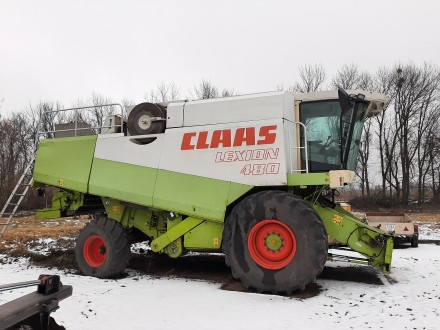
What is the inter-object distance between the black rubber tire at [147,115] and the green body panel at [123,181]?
2.31 ft

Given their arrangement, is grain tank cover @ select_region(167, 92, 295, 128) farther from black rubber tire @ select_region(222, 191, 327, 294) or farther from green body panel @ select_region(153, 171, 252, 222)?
black rubber tire @ select_region(222, 191, 327, 294)

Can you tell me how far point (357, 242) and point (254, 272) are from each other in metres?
1.81

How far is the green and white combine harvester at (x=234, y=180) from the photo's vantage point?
6176mm

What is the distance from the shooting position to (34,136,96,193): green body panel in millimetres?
7867

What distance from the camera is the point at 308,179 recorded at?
20.7ft

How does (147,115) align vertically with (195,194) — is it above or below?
above

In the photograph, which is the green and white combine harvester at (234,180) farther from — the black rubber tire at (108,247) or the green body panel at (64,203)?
the green body panel at (64,203)

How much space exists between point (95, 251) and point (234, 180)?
127 inches

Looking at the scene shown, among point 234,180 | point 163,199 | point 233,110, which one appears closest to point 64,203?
point 163,199

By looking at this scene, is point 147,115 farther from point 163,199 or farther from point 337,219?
point 337,219

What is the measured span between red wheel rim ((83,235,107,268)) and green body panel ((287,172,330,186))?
12.6ft

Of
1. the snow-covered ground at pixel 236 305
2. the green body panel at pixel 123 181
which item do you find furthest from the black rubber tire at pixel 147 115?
the snow-covered ground at pixel 236 305

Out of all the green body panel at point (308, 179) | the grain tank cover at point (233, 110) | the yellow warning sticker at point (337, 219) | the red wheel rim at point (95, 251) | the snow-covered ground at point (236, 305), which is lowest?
the snow-covered ground at point (236, 305)

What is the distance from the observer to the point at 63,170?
8031 millimetres
